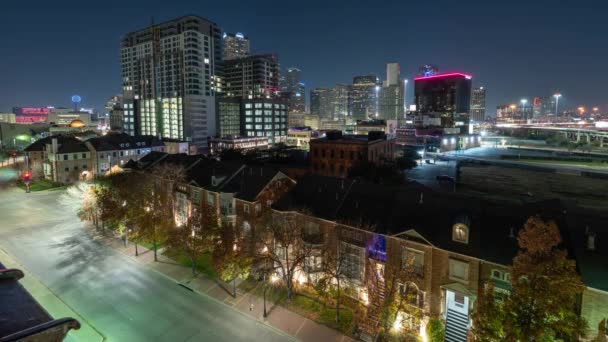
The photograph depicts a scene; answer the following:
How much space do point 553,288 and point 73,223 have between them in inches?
2413

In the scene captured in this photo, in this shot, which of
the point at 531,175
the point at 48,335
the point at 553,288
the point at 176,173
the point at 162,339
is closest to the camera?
the point at 48,335

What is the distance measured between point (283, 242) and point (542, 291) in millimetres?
19251

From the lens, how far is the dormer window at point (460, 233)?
2444 centimetres

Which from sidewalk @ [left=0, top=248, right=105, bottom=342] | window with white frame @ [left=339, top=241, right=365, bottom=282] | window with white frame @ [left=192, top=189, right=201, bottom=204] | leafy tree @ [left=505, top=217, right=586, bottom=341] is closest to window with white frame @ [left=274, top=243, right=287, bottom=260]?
window with white frame @ [left=339, top=241, right=365, bottom=282]

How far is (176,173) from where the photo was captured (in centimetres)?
4894

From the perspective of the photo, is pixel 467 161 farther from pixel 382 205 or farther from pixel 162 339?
pixel 162 339

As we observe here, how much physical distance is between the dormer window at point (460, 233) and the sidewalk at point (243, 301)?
1143 centimetres

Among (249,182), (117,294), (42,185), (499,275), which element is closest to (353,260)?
(499,275)

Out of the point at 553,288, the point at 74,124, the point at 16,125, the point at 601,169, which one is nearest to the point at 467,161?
the point at 601,169

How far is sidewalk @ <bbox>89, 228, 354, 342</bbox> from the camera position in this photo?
27.3 metres

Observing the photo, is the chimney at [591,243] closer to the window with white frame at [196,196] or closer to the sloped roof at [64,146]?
the window with white frame at [196,196]

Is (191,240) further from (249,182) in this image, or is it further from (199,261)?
(249,182)

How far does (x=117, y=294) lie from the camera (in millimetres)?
32875

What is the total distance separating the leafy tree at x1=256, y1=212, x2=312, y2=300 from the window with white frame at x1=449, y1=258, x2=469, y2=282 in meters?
11.9
